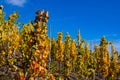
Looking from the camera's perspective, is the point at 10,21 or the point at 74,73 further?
the point at 74,73

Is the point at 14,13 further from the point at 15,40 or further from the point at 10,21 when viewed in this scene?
the point at 15,40

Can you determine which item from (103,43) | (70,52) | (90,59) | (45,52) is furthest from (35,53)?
(90,59)

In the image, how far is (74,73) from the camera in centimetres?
6650

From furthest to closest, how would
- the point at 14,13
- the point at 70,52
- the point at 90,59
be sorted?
the point at 90,59 → the point at 70,52 → the point at 14,13

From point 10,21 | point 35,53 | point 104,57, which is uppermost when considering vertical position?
point 10,21

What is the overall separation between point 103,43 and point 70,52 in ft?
33.1

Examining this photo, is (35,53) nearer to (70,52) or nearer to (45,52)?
(45,52)

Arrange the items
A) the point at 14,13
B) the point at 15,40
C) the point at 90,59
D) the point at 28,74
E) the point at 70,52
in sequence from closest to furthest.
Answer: the point at 28,74 < the point at 15,40 < the point at 14,13 < the point at 70,52 < the point at 90,59

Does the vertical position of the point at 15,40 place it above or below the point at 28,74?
above

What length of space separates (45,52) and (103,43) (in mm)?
41472

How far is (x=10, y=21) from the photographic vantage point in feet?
168

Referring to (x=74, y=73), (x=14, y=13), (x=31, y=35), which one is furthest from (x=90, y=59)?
(x=31, y=35)

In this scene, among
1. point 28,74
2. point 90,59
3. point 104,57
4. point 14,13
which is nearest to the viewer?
point 28,74

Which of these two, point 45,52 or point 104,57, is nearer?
point 45,52
